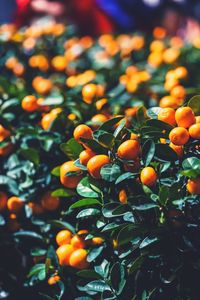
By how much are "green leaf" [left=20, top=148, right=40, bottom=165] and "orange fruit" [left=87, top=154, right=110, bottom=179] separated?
35 cm

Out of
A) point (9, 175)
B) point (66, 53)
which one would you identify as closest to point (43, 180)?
point (9, 175)

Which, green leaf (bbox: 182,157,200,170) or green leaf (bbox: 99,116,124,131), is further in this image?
green leaf (bbox: 99,116,124,131)

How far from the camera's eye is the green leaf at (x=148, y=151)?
4.86ft

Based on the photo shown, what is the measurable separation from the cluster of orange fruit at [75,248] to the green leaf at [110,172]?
25 cm

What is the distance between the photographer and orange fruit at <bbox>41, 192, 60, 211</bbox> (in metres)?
1.86

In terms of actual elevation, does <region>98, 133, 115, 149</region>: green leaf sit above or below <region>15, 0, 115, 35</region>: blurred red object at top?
above

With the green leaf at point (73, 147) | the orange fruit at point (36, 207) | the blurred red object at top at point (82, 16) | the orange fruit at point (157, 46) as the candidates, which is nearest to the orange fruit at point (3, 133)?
the orange fruit at point (36, 207)

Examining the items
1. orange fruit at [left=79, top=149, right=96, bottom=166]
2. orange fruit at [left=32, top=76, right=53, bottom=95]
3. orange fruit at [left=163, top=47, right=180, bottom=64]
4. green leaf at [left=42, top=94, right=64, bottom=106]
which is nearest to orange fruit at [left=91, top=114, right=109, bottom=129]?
green leaf at [left=42, top=94, right=64, bottom=106]

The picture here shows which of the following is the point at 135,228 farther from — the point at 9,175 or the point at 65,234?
the point at 9,175

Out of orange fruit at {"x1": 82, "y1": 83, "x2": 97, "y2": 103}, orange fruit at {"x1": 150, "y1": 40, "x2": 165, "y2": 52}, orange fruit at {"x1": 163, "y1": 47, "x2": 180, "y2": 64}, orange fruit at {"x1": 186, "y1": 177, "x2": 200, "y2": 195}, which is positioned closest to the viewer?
orange fruit at {"x1": 186, "y1": 177, "x2": 200, "y2": 195}

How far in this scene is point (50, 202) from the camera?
186 cm

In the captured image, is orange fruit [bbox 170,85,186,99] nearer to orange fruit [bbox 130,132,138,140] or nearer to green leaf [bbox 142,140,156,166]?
orange fruit [bbox 130,132,138,140]

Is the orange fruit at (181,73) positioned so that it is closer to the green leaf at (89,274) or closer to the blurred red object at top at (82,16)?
the green leaf at (89,274)

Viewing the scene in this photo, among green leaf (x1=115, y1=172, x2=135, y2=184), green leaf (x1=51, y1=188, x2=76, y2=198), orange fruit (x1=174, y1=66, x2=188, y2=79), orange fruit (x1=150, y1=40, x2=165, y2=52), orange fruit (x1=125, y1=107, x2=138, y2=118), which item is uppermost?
green leaf (x1=115, y1=172, x2=135, y2=184)
